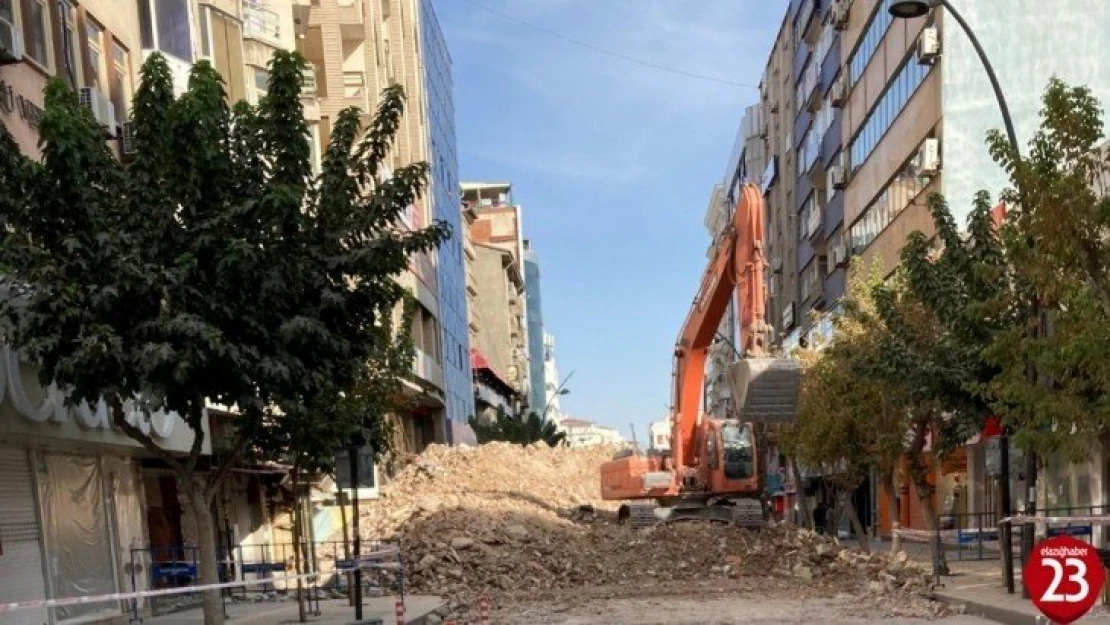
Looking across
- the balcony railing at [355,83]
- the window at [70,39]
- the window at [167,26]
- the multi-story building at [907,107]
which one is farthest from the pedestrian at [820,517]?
the window at [70,39]

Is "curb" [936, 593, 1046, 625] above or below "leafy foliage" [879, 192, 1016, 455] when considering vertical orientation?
below

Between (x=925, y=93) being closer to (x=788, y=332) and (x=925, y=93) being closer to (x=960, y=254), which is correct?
(x=960, y=254)

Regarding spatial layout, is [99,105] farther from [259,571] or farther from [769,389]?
[769,389]

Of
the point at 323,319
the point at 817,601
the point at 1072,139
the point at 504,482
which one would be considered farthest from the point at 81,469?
the point at 504,482

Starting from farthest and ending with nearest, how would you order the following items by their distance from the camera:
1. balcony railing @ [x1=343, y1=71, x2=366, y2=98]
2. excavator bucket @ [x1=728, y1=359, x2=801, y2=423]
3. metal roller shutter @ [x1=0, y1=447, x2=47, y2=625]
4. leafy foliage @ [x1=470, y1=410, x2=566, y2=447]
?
1. leafy foliage @ [x1=470, y1=410, x2=566, y2=447]
2. balcony railing @ [x1=343, y1=71, x2=366, y2=98]
3. excavator bucket @ [x1=728, y1=359, x2=801, y2=423]
4. metal roller shutter @ [x1=0, y1=447, x2=47, y2=625]

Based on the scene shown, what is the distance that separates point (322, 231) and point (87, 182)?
7.20ft

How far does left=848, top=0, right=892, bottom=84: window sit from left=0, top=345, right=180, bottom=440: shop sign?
2493 centimetres

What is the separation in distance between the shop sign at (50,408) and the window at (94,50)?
4966 millimetres

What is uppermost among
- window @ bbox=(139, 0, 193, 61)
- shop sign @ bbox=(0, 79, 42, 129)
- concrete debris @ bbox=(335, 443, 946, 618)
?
window @ bbox=(139, 0, 193, 61)

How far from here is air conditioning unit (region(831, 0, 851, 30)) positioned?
3960cm

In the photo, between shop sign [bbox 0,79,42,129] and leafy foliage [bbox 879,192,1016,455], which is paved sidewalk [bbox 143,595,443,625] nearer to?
shop sign [bbox 0,79,42,129]

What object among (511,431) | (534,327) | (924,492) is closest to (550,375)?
(534,327)

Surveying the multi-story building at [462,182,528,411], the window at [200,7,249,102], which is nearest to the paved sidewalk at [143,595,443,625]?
the window at [200,7,249,102]

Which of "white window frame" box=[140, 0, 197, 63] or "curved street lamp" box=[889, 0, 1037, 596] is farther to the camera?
"white window frame" box=[140, 0, 197, 63]
